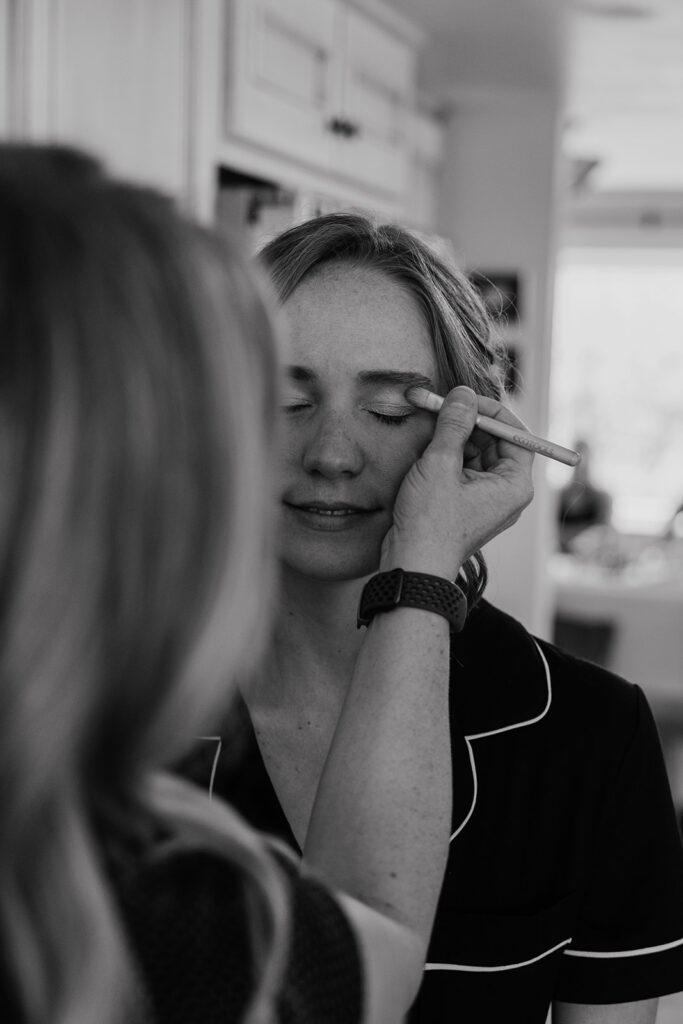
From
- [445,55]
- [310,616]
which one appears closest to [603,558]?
[445,55]

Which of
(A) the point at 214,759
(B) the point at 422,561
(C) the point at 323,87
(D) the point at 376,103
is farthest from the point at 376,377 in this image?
(D) the point at 376,103

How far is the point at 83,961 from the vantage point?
0.51 m

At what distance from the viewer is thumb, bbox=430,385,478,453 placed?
100cm

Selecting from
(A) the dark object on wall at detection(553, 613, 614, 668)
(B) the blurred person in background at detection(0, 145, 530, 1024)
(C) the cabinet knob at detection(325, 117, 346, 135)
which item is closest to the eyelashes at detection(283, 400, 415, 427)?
(B) the blurred person in background at detection(0, 145, 530, 1024)

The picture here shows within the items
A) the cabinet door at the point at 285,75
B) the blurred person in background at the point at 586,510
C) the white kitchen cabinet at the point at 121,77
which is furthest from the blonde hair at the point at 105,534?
the blurred person in background at the point at 586,510

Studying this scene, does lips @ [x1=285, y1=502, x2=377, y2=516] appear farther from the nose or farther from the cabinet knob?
the cabinet knob

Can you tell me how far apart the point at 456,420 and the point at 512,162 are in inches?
143

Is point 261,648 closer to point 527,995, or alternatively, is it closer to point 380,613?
point 380,613

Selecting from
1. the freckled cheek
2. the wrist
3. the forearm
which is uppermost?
the freckled cheek

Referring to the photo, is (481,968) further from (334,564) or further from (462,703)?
(334,564)

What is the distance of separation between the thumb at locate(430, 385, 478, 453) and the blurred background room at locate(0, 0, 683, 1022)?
1.05 feet

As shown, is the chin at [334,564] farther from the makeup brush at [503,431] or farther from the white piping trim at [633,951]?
the white piping trim at [633,951]

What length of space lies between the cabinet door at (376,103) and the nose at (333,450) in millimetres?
1766

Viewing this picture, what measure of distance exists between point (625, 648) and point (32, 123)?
11.8 ft
